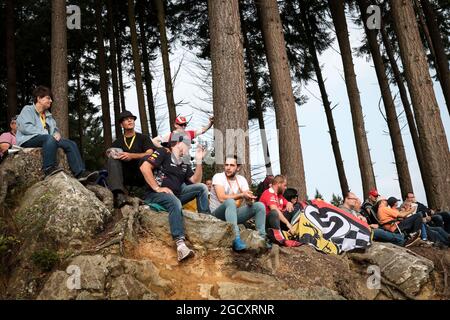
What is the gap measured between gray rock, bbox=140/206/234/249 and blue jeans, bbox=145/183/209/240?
7.6 inches

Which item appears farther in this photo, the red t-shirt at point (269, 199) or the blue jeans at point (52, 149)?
the red t-shirt at point (269, 199)

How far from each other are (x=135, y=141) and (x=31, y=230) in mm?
1917

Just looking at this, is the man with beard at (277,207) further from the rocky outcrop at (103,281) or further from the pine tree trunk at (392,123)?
the pine tree trunk at (392,123)

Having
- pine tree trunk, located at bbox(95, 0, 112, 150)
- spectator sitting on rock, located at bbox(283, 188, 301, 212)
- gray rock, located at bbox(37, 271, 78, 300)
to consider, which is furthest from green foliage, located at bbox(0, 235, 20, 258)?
pine tree trunk, located at bbox(95, 0, 112, 150)

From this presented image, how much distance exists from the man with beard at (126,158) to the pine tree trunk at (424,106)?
644 cm

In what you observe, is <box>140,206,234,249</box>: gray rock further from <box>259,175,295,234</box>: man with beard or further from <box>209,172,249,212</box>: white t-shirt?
<box>259,175,295,234</box>: man with beard

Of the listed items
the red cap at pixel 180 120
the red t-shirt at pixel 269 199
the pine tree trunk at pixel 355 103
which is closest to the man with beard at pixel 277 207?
the red t-shirt at pixel 269 199

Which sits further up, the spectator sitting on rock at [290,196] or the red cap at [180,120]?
the red cap at [180,120]

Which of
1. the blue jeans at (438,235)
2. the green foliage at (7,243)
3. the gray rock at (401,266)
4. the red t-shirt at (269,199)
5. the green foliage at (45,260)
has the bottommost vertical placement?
the gray rock at (401,266)

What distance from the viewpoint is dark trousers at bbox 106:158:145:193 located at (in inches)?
264

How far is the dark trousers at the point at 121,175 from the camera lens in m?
6.71

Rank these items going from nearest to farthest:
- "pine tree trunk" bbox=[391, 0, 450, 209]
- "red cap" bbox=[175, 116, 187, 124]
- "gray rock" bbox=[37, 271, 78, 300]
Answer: "gray rock" bbox=[37, 271, 78, 300] < "red cap" bbox=[175, 116, 187, 124] < "pine tree trunk" bbox=[391, 0, 450, 209]
